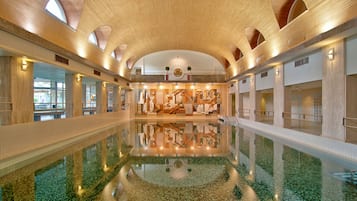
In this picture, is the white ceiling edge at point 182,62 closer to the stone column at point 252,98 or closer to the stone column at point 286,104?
the stone column at point 252,98

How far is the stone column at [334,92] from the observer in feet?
22.5

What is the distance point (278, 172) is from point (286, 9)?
285 inches

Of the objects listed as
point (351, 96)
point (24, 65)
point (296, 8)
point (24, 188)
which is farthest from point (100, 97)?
point (351, 96)

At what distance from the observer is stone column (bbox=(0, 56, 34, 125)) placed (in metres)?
6.71

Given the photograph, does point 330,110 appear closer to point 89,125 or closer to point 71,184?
point 71,184

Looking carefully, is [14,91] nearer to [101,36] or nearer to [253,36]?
[101,36]

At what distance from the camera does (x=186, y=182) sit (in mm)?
4586

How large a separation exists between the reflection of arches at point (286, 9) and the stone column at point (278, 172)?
16.9ft

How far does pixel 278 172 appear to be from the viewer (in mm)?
5133

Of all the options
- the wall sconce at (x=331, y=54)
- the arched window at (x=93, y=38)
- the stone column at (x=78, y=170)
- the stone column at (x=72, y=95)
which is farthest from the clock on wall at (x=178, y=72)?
the stone column at (x=78, y=170)

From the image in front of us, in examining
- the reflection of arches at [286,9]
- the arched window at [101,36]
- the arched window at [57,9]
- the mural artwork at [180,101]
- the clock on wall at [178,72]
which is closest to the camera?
the arched window at [57,9]

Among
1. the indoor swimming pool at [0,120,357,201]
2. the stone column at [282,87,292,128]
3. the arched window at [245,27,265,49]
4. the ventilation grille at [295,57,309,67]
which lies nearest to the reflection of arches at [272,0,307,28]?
the ventilation grille at [295,57,309,67]

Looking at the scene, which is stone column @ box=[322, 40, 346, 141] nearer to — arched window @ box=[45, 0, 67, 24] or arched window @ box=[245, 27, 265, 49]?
arched window @ box=[245, 27, 265, 49]

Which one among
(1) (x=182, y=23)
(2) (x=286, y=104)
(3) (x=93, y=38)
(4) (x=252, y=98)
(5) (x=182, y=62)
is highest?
(1) (x=182, y=23)
